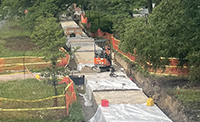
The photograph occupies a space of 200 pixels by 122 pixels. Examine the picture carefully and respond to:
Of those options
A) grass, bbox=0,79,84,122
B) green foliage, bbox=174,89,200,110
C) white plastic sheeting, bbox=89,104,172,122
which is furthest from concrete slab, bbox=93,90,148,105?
green foliage, bbox=174,89,200,110

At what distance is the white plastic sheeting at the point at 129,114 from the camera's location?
14.0 meters

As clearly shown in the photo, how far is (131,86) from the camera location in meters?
19.8

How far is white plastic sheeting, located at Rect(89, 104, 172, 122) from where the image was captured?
14031 millimetres

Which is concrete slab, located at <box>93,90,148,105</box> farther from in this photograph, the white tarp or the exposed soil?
A: the exposed soil

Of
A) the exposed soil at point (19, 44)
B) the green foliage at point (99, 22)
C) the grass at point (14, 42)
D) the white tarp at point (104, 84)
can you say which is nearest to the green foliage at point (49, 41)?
the white tarp at point (104, 84)

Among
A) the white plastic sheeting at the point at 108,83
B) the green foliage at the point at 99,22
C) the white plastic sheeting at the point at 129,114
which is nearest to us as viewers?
the white plastic sheeting at the point at 129,114

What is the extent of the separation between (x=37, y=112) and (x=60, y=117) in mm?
1055

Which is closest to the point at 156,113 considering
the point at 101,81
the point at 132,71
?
the point at 101,81

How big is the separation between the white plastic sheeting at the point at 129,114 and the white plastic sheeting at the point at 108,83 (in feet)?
12.5

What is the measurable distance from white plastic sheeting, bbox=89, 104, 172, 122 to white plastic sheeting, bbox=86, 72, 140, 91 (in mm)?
3799

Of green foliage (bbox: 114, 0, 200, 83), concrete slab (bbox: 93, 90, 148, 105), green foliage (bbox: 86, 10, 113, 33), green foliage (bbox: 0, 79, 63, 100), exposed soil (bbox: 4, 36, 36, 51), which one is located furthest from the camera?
green foliage (bbox: 86, 10, 113, 33)

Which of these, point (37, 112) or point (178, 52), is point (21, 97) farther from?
point (178, 52)

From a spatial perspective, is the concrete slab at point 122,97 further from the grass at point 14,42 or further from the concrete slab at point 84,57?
the grass at point 14,42

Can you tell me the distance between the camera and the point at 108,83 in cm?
2038
